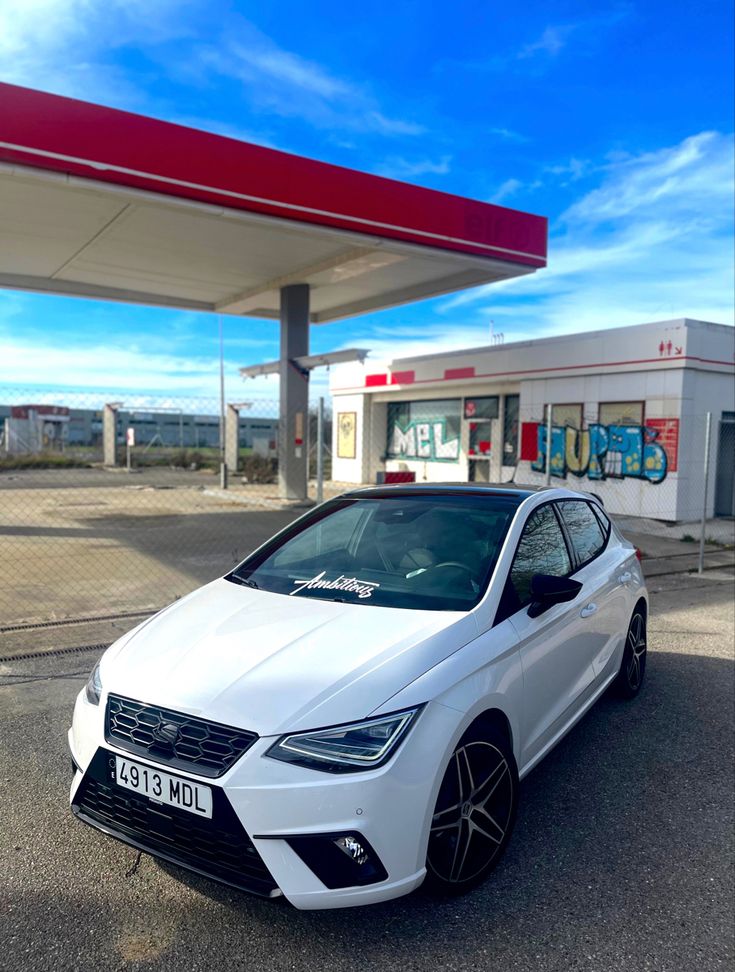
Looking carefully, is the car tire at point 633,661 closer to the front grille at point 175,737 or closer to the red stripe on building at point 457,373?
the front grille at point 175,737

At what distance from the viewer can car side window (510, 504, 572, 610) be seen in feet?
11.5

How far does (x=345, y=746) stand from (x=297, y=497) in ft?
52.2

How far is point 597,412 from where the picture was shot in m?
16.6

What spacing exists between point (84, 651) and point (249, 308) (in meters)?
16.6

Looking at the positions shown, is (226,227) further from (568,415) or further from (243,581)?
(243,581)

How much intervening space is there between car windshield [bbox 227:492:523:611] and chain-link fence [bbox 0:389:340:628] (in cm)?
369

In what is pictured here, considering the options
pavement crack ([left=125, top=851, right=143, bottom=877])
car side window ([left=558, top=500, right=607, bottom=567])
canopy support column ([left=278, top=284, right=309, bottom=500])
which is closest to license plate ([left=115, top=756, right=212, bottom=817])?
pavement crack ([left=125, top=851, right=143, bottom=877])

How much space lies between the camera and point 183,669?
283 cm

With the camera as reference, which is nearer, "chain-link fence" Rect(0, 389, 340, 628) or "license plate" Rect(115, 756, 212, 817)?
"license plate" Rect(115, 756, 212, 817)

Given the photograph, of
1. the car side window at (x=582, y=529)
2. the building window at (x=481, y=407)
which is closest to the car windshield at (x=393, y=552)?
the car side window at (x=582, y=529)

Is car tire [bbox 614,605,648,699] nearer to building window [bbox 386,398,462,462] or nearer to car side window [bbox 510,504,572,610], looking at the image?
car side window [bbox 510,504,572,610]

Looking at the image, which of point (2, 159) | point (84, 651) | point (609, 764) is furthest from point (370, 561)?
point (2, 159)

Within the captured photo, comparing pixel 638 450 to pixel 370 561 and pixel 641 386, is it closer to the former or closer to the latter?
pixel 641 386

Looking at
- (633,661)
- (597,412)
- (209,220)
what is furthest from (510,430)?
(633,661)
